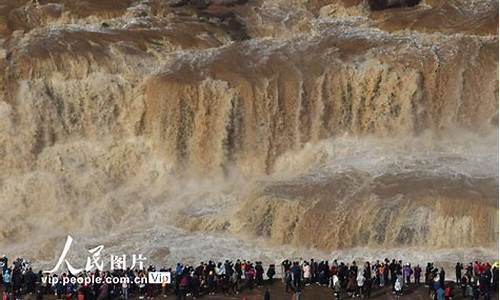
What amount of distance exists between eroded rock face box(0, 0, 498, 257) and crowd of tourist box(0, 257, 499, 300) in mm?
4847

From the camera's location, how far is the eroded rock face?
31.7m

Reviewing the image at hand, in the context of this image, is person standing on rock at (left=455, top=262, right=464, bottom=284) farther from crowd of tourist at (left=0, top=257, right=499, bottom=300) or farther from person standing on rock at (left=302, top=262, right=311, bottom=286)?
person standing on rock at (left=302, top=262, right=311, bottom=286)

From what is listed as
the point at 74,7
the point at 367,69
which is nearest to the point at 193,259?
the point at 367,69

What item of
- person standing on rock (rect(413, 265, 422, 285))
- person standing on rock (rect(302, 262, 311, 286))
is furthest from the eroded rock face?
person standing on rock (rect(413, 265, 422, 285))

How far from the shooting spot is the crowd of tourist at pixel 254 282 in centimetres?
2398

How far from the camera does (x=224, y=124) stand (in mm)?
33906

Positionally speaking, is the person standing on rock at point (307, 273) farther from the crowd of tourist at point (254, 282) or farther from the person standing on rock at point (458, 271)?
the person standing on rock at point (458, 271)

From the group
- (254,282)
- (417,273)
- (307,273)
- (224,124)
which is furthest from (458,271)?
(224,124)

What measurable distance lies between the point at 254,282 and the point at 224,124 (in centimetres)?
959

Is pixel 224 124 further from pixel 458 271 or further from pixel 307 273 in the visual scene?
pixel 458 271

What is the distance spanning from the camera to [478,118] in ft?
112

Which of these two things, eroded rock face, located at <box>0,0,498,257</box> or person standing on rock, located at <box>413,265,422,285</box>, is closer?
person standing on rock, located at <box>413,265,422,285</box>

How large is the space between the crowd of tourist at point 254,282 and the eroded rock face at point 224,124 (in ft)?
15.9

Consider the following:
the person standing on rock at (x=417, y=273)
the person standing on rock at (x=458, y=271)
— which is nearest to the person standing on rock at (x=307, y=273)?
the person standing on rock at (x=417, y=273)
